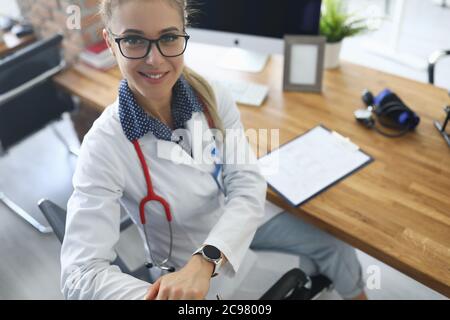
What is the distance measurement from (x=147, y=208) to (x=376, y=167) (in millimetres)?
699

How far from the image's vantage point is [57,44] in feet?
5.51

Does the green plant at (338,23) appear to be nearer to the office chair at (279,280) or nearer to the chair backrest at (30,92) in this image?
the office chair at (279,280)

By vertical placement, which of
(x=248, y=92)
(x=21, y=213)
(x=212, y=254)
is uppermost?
(x=248, y=92)

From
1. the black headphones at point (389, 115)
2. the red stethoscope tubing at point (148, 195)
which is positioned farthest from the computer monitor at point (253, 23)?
the red stethoscope tubing at point (148, 195)

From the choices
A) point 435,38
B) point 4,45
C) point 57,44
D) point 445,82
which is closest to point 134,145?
point 57,44

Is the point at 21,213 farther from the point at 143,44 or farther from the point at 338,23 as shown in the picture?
the point at 338,23

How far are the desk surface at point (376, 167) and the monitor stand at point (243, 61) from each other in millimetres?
39

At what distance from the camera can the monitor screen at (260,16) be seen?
1.44m

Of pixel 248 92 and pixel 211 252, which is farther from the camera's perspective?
pixel 248 92

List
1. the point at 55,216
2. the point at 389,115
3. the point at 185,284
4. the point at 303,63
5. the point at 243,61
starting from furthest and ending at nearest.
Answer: the point at 243,61 → the point at 303,63 → the point at 389,115 → the point at 55,216 → the point at 185,284

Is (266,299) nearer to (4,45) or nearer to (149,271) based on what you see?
(149,271)

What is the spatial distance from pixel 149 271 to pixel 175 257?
0.35 feet

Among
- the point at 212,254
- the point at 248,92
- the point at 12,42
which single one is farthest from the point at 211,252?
the point at 12,42

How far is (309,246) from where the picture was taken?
126 centimetres
